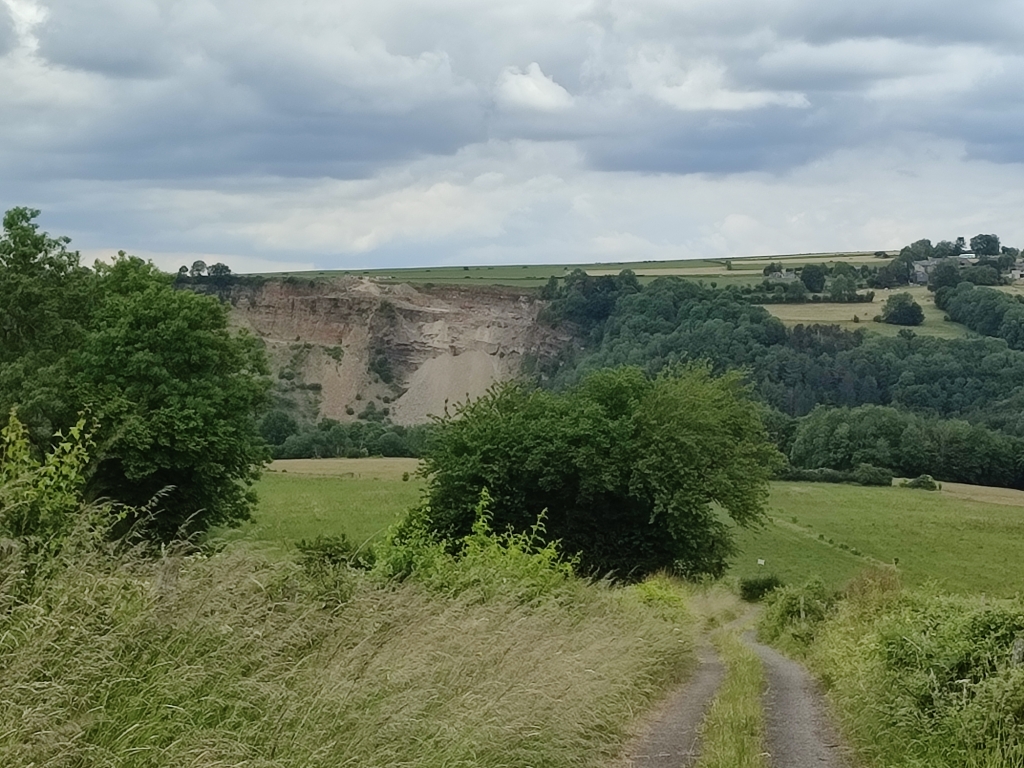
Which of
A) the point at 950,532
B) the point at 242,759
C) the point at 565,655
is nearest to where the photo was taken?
the point at 242,759

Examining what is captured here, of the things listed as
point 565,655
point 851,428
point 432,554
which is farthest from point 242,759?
point 851,428

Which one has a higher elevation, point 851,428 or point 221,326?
point 221,326

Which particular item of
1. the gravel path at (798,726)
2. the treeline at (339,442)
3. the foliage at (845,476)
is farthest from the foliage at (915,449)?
the gravel path at (798,726)

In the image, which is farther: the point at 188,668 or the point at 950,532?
the point at 950,532

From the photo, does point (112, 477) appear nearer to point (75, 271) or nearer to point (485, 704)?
point (75, 271)

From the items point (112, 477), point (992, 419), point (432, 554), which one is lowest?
point (992, 419)

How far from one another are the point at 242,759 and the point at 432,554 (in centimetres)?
1026

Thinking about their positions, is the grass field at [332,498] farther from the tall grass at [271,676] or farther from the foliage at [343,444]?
the tall grass at [271,676]

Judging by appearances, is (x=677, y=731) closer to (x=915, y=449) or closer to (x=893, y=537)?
(x=893, y=537)

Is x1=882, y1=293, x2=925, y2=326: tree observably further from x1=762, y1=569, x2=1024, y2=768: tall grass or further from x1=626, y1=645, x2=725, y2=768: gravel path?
x1=762, y1=569, x2=1024, y2=768: tall grass

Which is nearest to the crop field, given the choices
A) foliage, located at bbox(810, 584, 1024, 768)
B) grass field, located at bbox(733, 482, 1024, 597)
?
grass field, located at bbox(733, 482, 1024, 597)

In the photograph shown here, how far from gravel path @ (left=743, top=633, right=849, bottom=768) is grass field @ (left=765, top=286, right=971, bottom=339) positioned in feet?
521

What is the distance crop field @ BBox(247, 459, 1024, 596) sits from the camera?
2142 inches

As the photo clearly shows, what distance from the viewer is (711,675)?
18.3 meters
